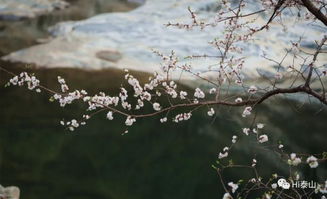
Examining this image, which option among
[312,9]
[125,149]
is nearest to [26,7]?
[125,149]

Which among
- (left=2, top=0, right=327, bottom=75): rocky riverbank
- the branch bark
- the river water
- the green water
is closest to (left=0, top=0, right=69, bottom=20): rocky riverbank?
(left=2, top=0, right=327, bottom=75): rocky riverbank

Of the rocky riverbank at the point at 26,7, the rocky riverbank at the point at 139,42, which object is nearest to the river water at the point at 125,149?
the rocky riverbank at the point at 139,42

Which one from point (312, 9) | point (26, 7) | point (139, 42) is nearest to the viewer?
point (312, 9)

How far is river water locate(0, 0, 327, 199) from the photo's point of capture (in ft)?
23.8

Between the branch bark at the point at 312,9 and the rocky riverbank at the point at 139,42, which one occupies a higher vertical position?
the branch bark at the point at 312,9

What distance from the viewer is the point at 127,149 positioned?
334 inches

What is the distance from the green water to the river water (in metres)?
0.02

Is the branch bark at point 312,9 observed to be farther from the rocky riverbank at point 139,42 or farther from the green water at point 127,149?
the rocky riverbank at point 139,42

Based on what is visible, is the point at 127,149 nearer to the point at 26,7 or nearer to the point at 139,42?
the point at 139,42

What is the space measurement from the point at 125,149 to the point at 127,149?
0.13ft

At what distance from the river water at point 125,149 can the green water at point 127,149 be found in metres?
0.02

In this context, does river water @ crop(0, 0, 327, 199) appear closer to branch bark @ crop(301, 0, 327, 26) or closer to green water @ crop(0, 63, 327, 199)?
green water @ crop(0, 63, 327, 199)

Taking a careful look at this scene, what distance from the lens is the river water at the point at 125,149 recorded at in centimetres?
727

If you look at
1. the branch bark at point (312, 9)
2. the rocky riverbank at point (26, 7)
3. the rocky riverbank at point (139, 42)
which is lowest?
the rocky riverbank at point (26, 7)
